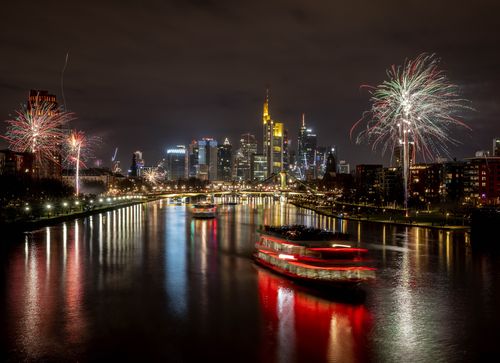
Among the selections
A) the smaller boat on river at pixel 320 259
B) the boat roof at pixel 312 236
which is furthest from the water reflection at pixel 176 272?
the boat roof at pixel 312 236

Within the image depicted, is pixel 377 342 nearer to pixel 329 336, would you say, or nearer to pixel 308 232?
pixel 329 336

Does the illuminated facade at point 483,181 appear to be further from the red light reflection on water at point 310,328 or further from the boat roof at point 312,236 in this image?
the red light reflection on water at point 310,328

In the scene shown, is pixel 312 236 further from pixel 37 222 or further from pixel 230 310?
pixel 37 222

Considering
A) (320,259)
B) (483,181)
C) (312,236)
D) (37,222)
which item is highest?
(483,181)

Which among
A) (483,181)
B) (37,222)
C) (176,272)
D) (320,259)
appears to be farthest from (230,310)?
(483,181)

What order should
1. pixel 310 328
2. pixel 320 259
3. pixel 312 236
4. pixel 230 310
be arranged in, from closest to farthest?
pixel 310 328
pixel 230 310
pixel 320 259
pixel 312 236

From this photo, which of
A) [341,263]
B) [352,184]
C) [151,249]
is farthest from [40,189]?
[352,184]

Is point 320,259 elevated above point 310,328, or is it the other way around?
point 320,259
